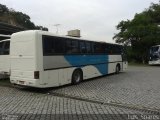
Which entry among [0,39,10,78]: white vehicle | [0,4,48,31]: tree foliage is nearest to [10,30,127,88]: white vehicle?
[0,39,10,78]: white vehicle

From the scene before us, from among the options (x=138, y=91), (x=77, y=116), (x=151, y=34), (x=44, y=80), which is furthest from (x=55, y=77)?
(x=151, y=34)

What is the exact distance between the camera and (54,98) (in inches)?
414

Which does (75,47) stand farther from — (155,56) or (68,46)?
(155,56)

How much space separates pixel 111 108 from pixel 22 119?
3.05 meters

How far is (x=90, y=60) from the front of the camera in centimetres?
1597

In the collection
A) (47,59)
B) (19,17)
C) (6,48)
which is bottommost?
(47,59)

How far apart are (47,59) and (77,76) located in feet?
10.3

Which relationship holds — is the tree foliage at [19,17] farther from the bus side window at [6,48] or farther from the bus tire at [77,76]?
the bus tire at [77,76]

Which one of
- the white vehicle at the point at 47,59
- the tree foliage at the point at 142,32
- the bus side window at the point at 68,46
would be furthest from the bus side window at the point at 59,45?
the tree foliage at the point at 142,32

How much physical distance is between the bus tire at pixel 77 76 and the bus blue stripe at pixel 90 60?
18.4 inches

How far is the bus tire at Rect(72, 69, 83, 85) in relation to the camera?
47.3ft

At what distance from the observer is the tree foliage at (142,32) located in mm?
40188

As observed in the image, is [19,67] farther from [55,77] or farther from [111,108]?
[111,108]

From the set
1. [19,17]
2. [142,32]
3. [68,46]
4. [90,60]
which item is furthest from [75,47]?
[19,17]
